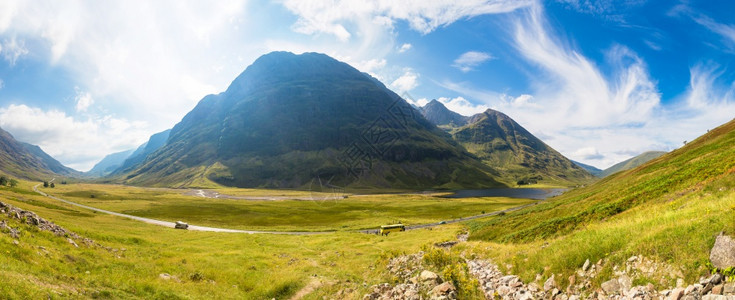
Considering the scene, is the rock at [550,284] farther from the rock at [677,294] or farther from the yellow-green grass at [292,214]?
the yellow-green grass at [292,214]

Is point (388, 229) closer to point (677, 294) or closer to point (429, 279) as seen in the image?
point (429, 279)

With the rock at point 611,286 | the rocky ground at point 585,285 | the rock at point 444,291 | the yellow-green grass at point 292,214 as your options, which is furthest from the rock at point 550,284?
the yellow-green grass at point 292,214

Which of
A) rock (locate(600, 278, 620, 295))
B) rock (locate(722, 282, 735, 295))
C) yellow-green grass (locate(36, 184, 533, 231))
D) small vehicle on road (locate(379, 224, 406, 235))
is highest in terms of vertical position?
rock (locate(722, 282, 735, 295))

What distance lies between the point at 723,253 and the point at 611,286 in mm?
4005

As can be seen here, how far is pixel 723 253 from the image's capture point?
10938mm

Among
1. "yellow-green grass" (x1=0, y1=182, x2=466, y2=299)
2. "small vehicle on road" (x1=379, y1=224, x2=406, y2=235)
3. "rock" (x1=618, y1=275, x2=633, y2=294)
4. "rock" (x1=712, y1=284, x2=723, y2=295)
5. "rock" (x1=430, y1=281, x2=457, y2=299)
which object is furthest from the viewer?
"small vehicle on road" (x1=379, y1=224, x2=406, y2=235)

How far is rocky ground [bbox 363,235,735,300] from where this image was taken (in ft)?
33.9

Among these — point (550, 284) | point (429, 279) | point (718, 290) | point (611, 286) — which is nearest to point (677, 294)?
point (718, 290)

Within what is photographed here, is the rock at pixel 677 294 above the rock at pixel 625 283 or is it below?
above

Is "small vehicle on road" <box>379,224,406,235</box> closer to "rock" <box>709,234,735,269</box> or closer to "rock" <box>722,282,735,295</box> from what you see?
"rock" <box>709,234,735,269</box>

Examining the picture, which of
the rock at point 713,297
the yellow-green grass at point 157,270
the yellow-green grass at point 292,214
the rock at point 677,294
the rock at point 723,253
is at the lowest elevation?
the yellow-green grass at point 292,214

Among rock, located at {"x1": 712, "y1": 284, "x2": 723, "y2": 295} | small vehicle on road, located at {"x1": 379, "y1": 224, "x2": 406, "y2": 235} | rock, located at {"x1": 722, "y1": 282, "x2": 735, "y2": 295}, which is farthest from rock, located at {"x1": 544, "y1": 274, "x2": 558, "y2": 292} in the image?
small vehicle on road, located at {"x1": 379, "y1": 224, "x2": 406, "y2": 235}

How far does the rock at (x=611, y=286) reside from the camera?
43.4 ft

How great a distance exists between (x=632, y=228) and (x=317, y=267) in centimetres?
2978
